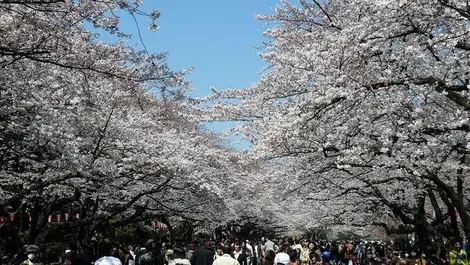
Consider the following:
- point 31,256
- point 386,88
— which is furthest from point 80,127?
point 386,88

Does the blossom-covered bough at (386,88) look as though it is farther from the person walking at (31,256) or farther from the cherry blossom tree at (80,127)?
the person walking at (31,256)

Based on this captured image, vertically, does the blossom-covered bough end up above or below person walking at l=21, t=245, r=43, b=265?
above

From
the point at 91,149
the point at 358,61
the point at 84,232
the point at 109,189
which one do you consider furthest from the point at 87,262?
the point at 84,232

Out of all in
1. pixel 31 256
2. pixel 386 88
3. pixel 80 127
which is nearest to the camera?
pixel 31 256

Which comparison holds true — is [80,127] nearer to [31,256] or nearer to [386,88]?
[31,256]

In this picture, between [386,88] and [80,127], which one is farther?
[80,127]

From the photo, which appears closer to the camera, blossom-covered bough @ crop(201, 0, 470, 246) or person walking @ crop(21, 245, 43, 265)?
person walking @ crop(21, 245, 43, 265)

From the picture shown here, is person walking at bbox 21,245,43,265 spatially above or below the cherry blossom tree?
below

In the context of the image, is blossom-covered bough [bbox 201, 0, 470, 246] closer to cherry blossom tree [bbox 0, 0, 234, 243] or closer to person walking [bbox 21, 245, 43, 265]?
cherry blossom tree [bbox 0, 0, 234, 243]

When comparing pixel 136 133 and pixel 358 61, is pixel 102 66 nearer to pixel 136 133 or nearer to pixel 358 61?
pixel 358 61

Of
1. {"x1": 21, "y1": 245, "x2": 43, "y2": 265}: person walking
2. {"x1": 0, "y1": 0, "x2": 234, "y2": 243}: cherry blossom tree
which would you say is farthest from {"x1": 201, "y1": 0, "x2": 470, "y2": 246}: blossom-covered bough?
{"x1": 21, "y1": 245, "x2": 43, "y2": 265}: person walking

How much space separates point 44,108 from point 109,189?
317 inches

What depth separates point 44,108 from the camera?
902 centimetres

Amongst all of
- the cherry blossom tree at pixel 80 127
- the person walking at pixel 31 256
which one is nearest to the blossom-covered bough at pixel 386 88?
the cherry blossom tree at pixel 80 127
